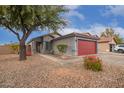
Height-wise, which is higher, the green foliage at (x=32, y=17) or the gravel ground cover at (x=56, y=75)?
the green foliage at (x=32, y=17)

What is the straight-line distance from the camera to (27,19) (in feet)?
21.8

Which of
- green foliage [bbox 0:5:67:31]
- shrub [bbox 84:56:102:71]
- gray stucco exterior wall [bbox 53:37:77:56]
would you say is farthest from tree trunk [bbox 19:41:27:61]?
shrub [bbox 84:56:102:71]

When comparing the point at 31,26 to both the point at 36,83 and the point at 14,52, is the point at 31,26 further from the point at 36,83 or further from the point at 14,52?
the point at 36,83

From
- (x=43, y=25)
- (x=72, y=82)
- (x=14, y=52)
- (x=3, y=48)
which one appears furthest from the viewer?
(x=43, y=25)

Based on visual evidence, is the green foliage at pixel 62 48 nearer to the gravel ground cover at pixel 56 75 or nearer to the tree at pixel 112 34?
the gravel ground cover at pixel 56 75

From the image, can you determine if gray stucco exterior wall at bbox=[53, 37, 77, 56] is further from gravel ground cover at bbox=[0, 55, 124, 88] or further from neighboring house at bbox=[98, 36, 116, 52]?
neighboring house at bbox=[98, 36, 116, 52]

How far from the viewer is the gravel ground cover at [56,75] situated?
4.71 m

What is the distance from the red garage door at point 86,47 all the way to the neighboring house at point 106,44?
179 mm

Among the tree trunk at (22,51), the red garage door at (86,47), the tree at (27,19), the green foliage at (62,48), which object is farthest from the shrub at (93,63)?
the tree trunk at (22,51)

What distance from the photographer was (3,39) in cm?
559

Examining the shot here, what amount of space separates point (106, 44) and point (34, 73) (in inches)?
94.9

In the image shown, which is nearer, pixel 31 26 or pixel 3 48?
pixel 3 48

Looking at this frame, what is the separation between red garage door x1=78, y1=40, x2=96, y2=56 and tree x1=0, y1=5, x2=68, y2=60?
817 mm
